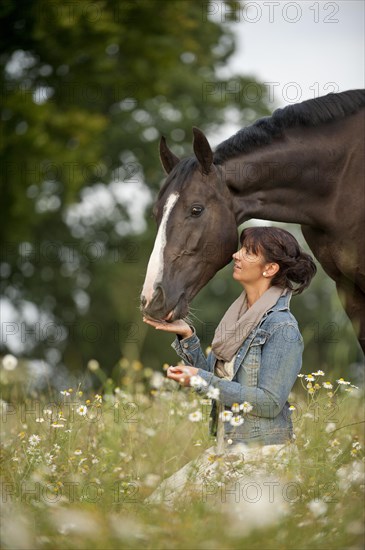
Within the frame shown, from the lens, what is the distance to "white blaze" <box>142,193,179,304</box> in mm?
4168

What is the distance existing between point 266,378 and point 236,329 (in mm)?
307

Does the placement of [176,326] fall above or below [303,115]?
below

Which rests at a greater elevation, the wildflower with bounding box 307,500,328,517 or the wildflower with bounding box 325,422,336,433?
the wildflower with bounding box 307,500,328,517

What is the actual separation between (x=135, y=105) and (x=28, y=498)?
17433 millimetres

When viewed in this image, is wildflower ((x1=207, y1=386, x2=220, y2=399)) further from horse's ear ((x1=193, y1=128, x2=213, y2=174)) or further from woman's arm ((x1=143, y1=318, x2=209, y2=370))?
horse's ear ((x1=193, y1=128, x2=213, y2=174))

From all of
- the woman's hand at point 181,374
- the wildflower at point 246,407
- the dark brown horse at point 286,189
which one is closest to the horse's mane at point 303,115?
the dark brown horse at point 286,189

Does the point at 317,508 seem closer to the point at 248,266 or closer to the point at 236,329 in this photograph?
the point at 236,329

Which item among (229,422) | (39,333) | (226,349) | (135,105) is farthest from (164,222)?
(135,105)

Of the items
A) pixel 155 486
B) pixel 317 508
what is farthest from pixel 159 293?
pixel 317 508

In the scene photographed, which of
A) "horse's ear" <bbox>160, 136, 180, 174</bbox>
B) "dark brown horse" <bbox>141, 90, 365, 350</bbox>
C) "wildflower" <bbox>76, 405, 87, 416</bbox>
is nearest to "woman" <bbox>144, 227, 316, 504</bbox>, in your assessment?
"dark brown horse" <bbox>141, 90, 365, 350</bbox>

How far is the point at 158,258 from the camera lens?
4.25m

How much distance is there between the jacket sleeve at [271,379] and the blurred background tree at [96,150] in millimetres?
7008

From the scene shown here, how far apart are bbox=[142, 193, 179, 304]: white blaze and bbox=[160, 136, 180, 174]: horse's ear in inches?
18.6

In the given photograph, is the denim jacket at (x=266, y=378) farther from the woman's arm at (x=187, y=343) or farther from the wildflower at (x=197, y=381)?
the woman's arm at (x=187, y=343)
